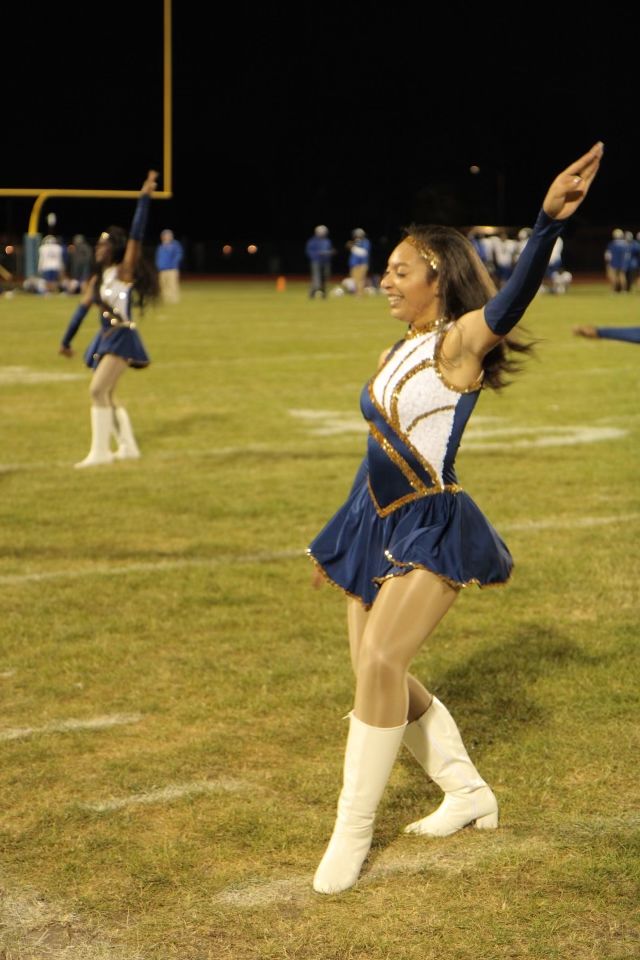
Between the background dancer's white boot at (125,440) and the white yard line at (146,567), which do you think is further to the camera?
the background dancer's white boot at (125,440)

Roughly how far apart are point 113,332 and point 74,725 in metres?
6.04

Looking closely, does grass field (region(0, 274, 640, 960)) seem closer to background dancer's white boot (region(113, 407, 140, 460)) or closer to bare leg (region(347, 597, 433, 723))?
background dancer's white boot (region(113, 407, 140, 460))

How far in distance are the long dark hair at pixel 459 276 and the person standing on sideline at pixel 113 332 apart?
6.70 meters

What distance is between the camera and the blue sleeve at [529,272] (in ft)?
11.0

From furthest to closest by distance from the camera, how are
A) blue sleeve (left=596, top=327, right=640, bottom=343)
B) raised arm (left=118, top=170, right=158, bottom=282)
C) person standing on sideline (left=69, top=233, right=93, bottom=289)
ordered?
person standing on sideline (left=69, top=233, right=93, bottom=289) < raised arm (left=118, top=170, right=158, bottom=282) < blue sleeve (left=596, top=327, right=640, bottom=343)

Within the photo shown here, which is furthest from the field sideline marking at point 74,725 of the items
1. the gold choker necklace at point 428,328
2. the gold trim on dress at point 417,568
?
the gold choker necklace at point 428,328

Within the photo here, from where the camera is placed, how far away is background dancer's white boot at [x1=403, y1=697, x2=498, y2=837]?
3.94m

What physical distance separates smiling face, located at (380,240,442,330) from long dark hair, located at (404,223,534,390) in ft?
0.05

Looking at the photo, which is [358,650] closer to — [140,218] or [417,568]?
[417,568]

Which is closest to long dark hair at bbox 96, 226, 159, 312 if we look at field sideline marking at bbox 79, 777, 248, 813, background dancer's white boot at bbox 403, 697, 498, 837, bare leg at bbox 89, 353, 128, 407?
bare leg at bbox 89, 353, 128, 407

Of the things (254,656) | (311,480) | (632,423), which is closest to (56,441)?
(311,480)

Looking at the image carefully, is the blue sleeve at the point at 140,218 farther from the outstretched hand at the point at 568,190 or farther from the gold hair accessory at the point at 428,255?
the outstretched hand at the point at 568,190

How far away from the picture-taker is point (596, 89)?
63.8 meters

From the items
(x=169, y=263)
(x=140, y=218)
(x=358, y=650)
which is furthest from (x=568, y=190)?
(x=169, y=263)
